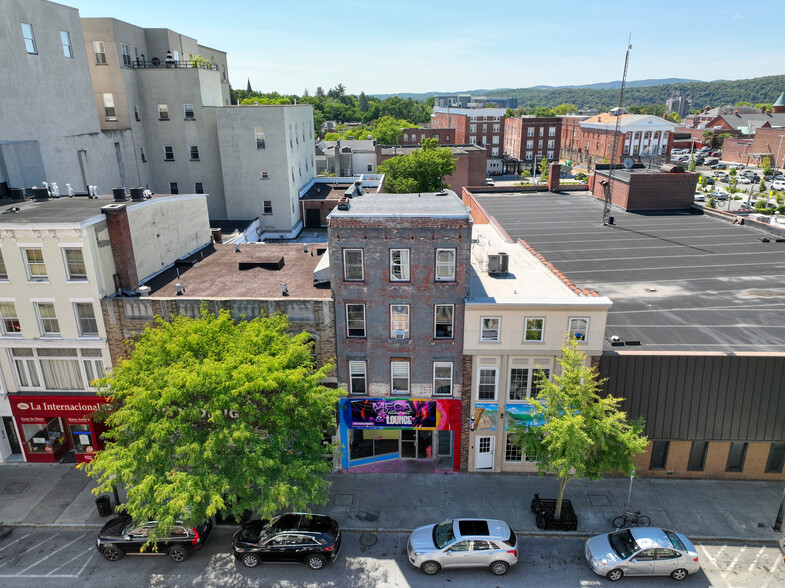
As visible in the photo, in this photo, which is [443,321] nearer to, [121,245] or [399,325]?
[399,325]

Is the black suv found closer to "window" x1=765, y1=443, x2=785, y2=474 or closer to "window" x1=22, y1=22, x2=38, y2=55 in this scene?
"window" x1=765, y1=443, x2=785, y2=474

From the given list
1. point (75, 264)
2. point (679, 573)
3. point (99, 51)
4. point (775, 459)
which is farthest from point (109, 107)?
point (775, 459)

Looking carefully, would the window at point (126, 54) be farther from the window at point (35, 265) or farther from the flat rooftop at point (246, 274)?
the window at point (35, 265)

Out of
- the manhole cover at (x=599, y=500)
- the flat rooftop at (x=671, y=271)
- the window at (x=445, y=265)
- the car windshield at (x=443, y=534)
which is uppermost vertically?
the window at (x=445, y=265)

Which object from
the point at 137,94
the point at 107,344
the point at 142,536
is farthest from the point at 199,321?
the point at 137,94

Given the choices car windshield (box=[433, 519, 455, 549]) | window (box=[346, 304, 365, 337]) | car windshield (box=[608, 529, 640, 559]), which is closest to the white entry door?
car windshield (box=[433, 519, 455, 549])

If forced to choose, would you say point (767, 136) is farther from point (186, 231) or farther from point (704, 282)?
point (186, 231)

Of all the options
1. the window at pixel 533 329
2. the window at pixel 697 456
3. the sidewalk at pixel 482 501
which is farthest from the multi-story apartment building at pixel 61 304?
the window at pixel 697 456
